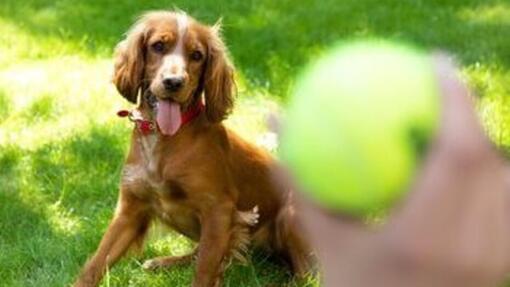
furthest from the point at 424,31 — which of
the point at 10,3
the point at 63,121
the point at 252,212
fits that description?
the point at 10,3

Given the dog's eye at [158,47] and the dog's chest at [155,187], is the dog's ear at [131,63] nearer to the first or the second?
the dog's eye at [158,47]

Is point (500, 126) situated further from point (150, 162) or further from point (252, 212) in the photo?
point (150, 162)

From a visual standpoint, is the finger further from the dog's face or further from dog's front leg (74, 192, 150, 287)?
dog's front leg (74, 192, 150, 287)

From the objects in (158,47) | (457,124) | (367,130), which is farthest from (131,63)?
(457,124)

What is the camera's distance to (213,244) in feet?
13.0

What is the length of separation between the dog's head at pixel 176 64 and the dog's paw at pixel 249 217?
0.43m

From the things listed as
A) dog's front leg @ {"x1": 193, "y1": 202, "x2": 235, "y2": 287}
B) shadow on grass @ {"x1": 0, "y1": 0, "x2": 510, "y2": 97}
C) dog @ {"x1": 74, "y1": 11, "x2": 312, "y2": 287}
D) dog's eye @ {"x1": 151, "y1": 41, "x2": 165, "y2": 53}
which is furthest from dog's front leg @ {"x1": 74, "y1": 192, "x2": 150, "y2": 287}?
shadow on grass @ {"x1": 0, "y1": 0, "x2": 510, "y2": 97}

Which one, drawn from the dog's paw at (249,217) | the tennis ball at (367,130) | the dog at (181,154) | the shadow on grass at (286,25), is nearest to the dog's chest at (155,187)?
the dog at (181,154)

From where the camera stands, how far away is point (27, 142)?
5496 millimetres

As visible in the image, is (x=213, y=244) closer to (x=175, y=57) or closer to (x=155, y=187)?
(x=155, y=187)

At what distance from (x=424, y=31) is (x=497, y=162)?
6417 millimetres

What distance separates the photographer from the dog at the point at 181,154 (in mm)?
3914

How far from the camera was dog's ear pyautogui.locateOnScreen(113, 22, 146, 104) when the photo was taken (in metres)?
4.02

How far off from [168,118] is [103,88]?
2.50 m
